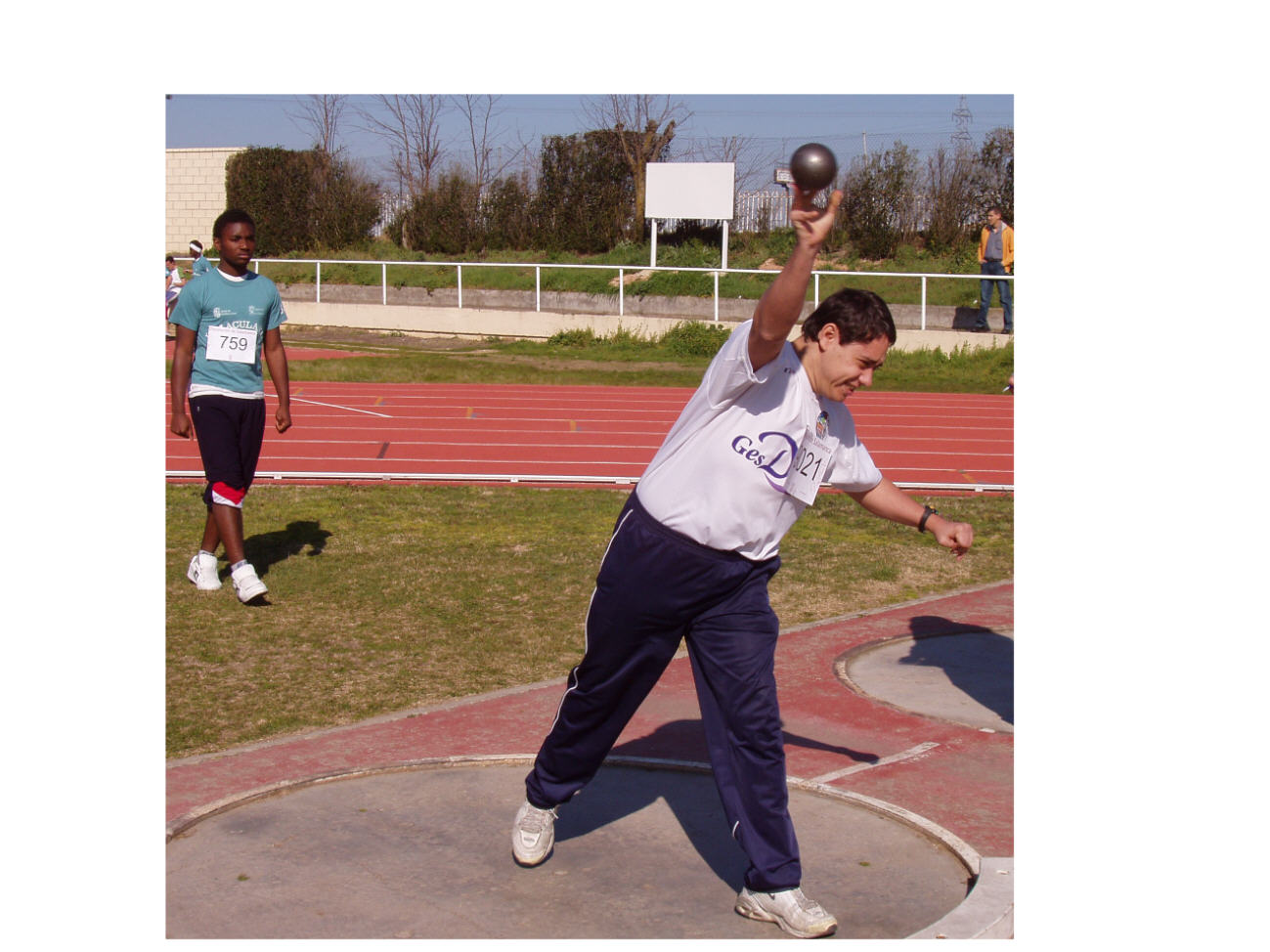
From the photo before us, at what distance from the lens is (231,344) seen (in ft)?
26.3

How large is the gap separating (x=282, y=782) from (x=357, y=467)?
850 cm

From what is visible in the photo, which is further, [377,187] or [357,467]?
→ [377,187]

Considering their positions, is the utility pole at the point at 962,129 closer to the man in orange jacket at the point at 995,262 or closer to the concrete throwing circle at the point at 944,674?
the man in orange jacket at the point at 995,262

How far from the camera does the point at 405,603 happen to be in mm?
8211

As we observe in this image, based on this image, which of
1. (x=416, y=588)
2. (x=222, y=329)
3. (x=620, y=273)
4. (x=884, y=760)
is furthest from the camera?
(x=620, y=273)

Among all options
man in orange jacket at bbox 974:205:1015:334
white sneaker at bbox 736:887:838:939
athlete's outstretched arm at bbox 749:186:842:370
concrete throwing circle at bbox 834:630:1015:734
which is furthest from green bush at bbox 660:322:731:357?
athlete's outstretched arm at bbox 749:186:842:370

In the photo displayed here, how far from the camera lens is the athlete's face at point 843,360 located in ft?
13.0

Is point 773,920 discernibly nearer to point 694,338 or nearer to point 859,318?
point 859,318

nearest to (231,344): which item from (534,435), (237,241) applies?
(237,241)

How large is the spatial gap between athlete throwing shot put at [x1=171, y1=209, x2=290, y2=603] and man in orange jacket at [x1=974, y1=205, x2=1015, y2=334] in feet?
62.2

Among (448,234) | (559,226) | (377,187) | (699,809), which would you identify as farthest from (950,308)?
(699,809)

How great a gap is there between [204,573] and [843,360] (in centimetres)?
551

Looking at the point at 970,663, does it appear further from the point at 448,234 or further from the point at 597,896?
the point at 448,234

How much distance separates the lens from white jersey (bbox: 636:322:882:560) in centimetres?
390
